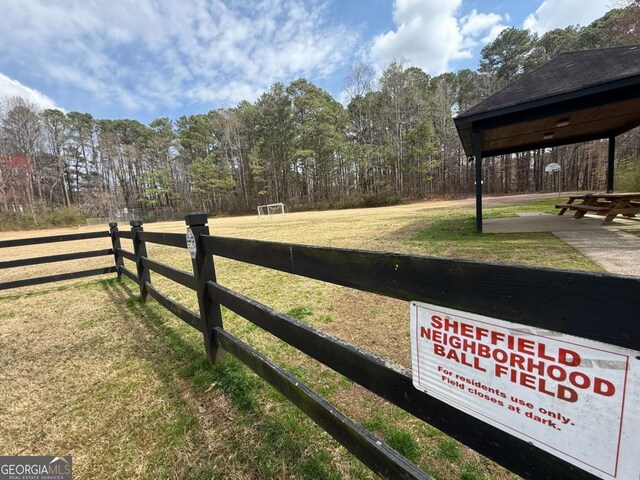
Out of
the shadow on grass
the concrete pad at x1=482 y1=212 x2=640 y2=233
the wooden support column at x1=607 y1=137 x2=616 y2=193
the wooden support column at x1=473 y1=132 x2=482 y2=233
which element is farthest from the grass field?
the wooden support column at x1=607 y1=137 x2=616 y2=193

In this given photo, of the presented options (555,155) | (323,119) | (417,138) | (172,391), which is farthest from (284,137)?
(172,391)

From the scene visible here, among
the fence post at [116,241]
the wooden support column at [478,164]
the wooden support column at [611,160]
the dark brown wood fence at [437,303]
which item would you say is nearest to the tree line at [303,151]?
the wooden support column at [611,160]

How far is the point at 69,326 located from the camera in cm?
380

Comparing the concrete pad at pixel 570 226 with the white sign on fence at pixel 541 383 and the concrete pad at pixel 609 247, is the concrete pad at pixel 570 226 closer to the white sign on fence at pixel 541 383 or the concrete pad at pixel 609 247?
the concrete pad at pixel 609 247

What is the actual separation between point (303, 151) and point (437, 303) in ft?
118

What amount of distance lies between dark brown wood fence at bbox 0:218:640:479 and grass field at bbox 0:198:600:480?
1.18 feet

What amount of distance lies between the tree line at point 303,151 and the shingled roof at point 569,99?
25344mm

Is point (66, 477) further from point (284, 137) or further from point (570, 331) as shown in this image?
point (284, 137)

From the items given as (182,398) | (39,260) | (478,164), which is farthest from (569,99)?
(39,260)

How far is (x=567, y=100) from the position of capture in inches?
228

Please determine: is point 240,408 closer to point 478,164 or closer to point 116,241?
point 116,241

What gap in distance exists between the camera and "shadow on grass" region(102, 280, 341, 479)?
1.65 meters

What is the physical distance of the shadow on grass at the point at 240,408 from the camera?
165cm

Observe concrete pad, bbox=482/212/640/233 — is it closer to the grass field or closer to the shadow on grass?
the grass field
